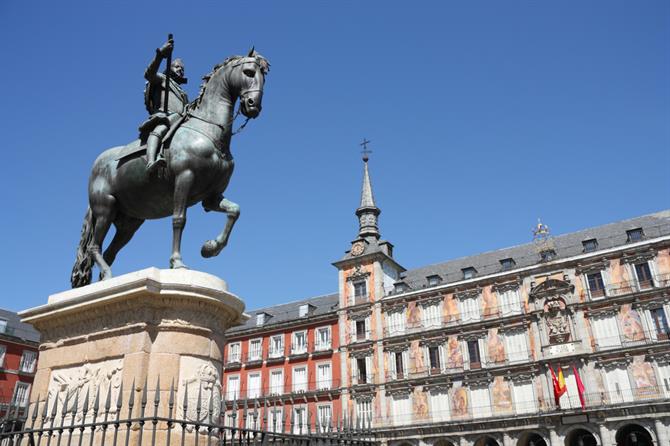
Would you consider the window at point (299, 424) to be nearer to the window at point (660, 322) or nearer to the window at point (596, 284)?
the window at point (596, 284)

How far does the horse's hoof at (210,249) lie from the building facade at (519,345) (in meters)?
30.3

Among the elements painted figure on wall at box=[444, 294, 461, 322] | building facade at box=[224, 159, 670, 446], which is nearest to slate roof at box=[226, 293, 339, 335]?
building facade at box=[224, 159, 670, 446]

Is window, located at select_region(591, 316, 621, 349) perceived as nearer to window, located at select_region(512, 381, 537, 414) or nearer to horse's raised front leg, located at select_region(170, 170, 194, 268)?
window, located at select_region(512, 381, 537, 414)

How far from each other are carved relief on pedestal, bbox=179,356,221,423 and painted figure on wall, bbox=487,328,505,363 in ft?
106

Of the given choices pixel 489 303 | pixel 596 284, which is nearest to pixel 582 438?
pixel 596 284

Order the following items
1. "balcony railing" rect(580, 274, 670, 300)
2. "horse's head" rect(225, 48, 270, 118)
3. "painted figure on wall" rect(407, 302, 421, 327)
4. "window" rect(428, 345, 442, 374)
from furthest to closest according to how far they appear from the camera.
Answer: "painted figure on wall" rect(407, 302, 421, 327) → "window" rect(428, 345, 442, 374) → "balcony railing" rect(580, 274, 670, 300) → "horse's head" rect(225, 48, 270, 118)

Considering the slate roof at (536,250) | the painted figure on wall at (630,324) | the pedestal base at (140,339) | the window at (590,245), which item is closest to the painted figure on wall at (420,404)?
the slate roof at (536,250)

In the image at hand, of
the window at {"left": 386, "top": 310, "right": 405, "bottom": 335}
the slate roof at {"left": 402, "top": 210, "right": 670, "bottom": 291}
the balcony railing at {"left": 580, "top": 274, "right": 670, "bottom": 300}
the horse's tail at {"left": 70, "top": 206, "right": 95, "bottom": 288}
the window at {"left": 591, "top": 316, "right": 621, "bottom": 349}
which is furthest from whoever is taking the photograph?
the window at {"left": 386, "top": 310, "right": 405, "bottom": 335}

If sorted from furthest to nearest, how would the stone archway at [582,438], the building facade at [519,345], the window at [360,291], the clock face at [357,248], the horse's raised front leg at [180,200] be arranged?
1. the clock face at [357,248]
2. the window at [360,291]
3. the stone archway at [582,438]
4. the building facade at [519,345]
5. the horse's raised front leg at [180,200]

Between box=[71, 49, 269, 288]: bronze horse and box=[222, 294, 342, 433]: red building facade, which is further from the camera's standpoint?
box=[222, 294, 342, 433]: red building facade

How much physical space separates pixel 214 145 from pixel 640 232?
34.8 m

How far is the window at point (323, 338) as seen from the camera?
40.7m

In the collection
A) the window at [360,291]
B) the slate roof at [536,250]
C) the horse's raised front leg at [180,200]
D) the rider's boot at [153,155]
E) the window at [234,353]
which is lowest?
the horse's raised front leg at [180,200]

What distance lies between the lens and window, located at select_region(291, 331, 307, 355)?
41.6m
